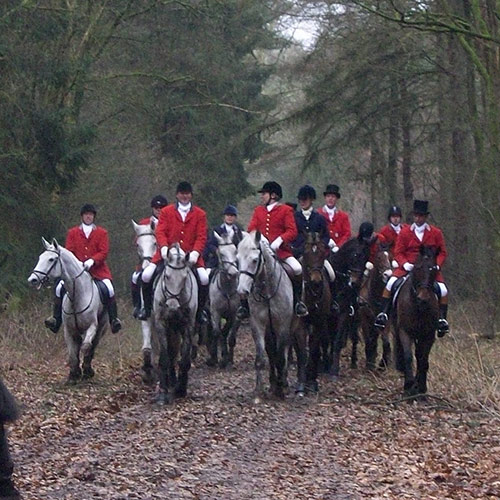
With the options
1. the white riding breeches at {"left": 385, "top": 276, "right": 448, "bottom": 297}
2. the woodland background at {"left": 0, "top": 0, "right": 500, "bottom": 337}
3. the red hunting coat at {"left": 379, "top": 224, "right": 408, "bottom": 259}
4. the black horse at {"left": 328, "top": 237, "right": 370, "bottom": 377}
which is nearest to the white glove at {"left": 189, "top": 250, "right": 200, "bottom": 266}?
the white riding breeches at {"left": 385, "top": 276, "right": 448, "bottom": 297}

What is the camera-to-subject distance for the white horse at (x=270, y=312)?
13727 mm

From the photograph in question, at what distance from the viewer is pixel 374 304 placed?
18078 millimetres

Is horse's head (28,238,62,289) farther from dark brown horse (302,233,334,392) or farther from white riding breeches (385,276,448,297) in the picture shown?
white riding breeches (385,276,448,297)

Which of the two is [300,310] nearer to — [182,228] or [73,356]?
[182,228]

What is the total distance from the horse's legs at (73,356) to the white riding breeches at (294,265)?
3231mm

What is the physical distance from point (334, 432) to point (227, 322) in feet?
25.1

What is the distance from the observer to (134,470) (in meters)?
9.52

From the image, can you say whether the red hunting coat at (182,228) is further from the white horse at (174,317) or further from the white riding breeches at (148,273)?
the white horse at (174,317)

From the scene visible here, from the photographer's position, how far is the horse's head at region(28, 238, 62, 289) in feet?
49.1

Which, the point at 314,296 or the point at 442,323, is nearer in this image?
the point at 442,323

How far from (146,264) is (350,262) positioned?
10.5ft

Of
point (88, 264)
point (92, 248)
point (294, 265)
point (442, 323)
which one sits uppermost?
point (92, 248)

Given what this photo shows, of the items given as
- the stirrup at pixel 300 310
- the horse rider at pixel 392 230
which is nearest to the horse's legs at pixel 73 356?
the stirrup at pixel 300 310

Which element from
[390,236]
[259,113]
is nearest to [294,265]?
[390,236]
